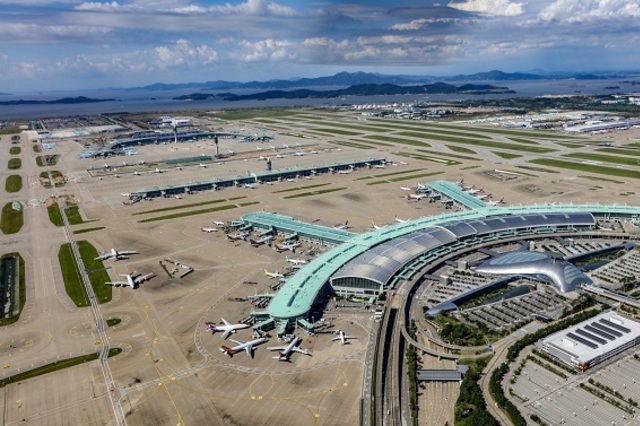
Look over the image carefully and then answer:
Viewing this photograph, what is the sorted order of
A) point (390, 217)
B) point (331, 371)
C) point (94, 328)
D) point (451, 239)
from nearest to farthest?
point (331, 371) → point (94, 328) → point (451, 239) → point (390, 217)

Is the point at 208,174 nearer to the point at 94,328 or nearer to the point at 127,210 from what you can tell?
the point at 127,210

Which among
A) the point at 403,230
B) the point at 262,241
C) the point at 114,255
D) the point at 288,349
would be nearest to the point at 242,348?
the point at 288,349

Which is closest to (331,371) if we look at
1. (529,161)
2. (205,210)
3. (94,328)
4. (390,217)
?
(94,328)

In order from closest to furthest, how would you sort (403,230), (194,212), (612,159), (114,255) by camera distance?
1. (403,230)
2. (114,255)
3. (194,212)
4. (612,159)

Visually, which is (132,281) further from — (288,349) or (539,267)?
(539,267)

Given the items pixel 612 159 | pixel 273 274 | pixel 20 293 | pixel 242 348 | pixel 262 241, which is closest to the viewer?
pixel 242 348

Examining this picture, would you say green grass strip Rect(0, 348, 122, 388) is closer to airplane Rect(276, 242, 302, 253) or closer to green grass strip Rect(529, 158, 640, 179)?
airplane Rect(276, 242, 302, 253)
